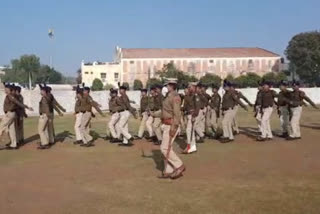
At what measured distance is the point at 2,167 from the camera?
11.7 m

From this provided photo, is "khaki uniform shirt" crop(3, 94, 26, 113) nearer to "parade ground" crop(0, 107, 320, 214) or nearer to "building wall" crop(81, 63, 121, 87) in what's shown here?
"parade ground" crop(0, 107, 320, 214)

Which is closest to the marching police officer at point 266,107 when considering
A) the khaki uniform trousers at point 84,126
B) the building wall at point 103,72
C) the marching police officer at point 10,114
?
the khaki uniform trousers at point 84,126

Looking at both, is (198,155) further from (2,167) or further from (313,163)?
(2,167)

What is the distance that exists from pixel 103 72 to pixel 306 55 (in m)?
45.7

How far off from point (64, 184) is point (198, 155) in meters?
4.45

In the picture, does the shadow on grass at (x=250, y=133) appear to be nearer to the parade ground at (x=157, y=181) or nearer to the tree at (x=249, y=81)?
the parade ground at (x=157, y=181)

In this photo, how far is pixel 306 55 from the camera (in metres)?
85.7

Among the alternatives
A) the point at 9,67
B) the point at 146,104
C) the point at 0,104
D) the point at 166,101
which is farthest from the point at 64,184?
the point at 9,67

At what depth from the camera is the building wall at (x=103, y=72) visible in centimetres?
11094

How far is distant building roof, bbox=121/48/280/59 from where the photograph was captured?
109375 millimetres

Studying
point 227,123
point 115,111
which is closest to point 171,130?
point 115,111

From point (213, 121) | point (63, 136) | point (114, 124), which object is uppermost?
point (114, 124)

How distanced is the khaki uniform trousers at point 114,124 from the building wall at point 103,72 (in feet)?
312

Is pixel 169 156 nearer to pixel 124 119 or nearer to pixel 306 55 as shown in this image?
pixel 124 119
